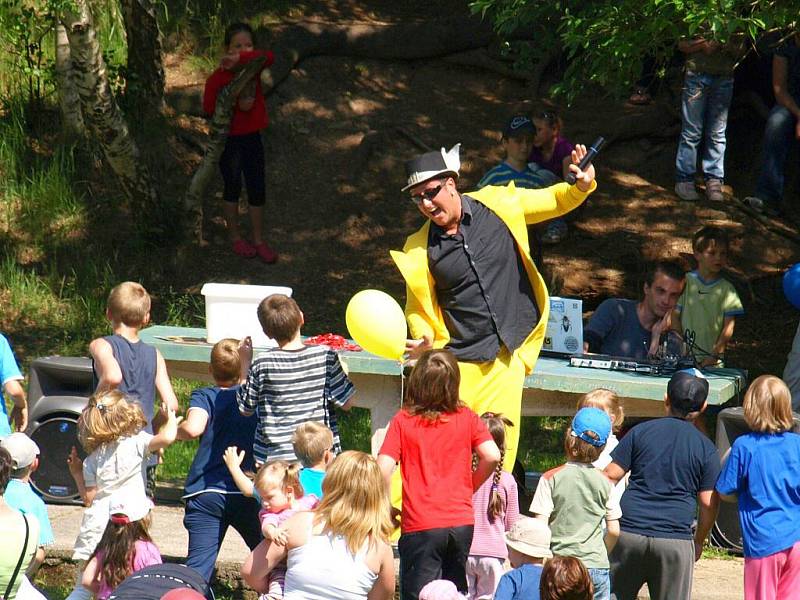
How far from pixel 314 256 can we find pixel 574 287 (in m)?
2.37

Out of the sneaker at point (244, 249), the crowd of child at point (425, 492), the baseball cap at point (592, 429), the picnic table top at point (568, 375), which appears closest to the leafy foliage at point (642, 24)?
the picnic table top at point (568, 375)

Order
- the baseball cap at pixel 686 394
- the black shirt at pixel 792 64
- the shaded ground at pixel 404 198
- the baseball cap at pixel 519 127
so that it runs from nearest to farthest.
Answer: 1. the baseball cap at pixel 686 394
2. the baseball cap at pixel 519 127
3. the black shirt at pixel 792 64
4. the shaded ground at pixel 404 198

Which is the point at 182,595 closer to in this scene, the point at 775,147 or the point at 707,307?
the point at 707,307

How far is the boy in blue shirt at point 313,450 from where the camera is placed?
5.04 meters

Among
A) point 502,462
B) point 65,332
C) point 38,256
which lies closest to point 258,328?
point 502,462

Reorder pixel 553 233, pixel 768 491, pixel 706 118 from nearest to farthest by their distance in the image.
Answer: pixel 768 491, pixel 706 118, pixel 553 233

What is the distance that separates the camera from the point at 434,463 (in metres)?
4.97

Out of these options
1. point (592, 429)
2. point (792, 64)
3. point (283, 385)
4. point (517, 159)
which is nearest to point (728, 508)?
point (592, 429)

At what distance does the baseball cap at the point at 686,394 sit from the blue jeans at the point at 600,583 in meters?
0.81

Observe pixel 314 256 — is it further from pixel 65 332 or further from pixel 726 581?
pixel 726 581

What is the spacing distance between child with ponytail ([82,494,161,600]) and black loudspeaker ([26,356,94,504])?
229 cm

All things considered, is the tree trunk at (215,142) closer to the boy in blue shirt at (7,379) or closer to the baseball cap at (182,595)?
the boy in blue shirt at (7,379)

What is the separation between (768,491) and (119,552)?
2.57 metres

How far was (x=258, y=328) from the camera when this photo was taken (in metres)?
6.89
